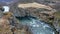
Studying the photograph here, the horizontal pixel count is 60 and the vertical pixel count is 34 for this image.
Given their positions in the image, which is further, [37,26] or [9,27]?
[37,26]

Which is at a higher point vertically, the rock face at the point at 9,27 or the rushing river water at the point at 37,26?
the rock face at the point at 9,27

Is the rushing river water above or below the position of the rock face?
below

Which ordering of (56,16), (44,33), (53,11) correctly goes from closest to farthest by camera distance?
(44,33) < (56,16) < (53,11)

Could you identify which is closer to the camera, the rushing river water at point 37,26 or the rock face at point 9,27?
the rock face at point 9,27

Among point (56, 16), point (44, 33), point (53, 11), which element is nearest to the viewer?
point (44, 33)

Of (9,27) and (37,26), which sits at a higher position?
(9,27)

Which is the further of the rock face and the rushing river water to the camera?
the rushing river water

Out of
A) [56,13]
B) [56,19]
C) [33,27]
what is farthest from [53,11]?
[33,27]

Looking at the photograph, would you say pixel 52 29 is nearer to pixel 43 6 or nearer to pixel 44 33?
pixel 44 33
